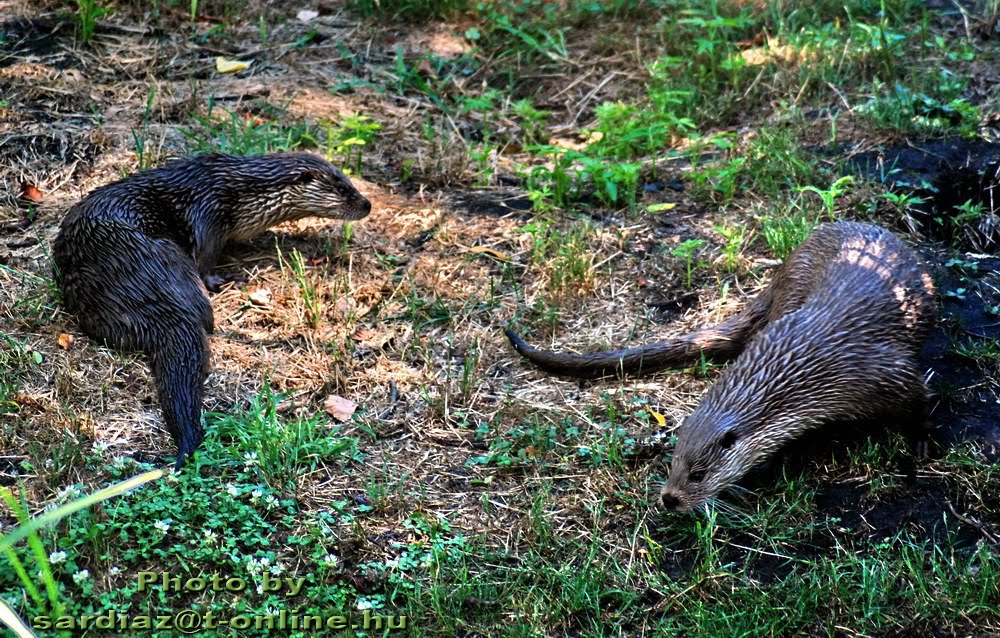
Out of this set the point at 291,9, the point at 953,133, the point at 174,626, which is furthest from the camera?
the point at 291,9

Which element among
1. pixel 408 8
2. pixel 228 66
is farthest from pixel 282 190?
pixel 408 8

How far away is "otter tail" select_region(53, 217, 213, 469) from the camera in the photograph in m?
3.86

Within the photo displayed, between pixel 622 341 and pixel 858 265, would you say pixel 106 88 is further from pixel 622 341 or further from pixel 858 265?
pixel 858 265

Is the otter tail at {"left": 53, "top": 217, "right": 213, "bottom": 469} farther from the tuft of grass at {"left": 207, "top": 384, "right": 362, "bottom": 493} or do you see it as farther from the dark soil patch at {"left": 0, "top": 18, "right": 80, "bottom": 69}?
the dark soil patch at {"left": 0, "top": 18, "right": 80, "bottom": 69}

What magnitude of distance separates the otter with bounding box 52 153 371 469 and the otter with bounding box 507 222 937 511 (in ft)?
4.22

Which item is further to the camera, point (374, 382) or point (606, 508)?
point (374, 382)

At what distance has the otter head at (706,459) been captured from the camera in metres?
3.39

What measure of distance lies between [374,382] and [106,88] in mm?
2807

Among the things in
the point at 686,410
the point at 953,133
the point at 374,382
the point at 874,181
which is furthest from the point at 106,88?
the point at 953,133

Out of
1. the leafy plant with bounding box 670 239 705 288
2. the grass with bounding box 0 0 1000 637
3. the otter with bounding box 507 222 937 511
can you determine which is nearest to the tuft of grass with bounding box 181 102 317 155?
the grass with bounding box 0 0 1000 637

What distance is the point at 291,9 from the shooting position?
679cm

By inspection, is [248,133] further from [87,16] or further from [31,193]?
[87,16]

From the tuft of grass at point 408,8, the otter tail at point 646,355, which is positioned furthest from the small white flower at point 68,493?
the tuft of grass at point 408,8

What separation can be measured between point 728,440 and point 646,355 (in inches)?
27.8
